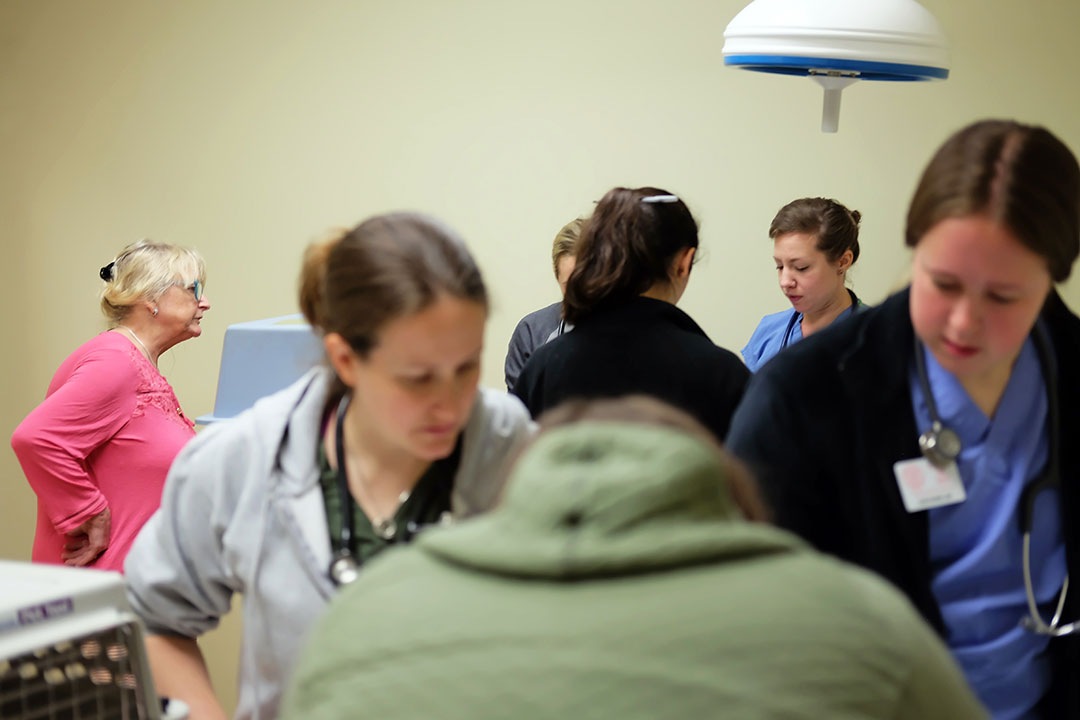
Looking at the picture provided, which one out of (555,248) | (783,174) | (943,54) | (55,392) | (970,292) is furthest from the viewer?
(783,174)

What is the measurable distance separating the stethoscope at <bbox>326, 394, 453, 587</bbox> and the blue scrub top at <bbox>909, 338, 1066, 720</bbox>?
62 cm

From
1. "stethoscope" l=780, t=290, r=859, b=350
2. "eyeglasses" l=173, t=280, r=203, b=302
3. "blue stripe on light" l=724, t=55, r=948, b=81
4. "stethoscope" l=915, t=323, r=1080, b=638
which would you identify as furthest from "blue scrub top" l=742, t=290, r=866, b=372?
"stethoscope" l=915, t=323, r=1080, b=638

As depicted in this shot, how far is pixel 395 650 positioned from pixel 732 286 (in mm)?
3368

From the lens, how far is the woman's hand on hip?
2773 millimetres

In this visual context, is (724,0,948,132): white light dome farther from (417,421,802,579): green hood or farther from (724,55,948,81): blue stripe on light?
(417,421,802,579): green hood

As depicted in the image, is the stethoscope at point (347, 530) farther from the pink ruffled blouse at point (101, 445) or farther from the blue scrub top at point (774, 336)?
the blue scrub top at point (774, 336)

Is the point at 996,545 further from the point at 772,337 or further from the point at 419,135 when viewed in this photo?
the point at 419,135

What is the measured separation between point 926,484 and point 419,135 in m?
3.07

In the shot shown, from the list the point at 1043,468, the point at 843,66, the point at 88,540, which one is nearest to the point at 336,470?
the point at 1043,468

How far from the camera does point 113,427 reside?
277 cm

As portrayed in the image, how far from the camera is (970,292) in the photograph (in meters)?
1.19

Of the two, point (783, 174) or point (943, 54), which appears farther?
point (783, 174)

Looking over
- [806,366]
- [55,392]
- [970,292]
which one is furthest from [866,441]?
[55,392]

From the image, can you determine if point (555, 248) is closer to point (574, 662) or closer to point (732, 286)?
point (732, 286)
